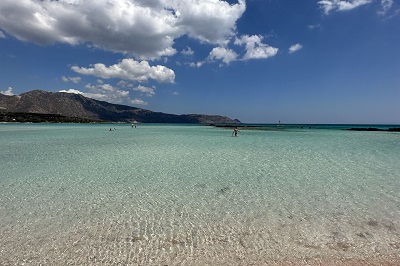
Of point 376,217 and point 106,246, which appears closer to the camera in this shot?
point 106,246

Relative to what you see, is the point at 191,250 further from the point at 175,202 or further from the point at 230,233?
the point at 175,202

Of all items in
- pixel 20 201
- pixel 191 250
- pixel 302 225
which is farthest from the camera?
pixel 20 201

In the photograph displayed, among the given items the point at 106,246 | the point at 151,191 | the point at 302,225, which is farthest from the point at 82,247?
the point at 302,225

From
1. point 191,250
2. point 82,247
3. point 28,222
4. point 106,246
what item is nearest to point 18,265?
point 82,247

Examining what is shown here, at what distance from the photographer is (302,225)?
8.00 m

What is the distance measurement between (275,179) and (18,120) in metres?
209

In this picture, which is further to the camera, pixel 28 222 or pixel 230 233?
pixel 28 222

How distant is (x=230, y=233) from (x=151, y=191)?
17.7ft

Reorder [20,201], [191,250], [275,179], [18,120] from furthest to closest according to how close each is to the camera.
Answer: [18,120] → [275,179] → [20,201] → [191,250]

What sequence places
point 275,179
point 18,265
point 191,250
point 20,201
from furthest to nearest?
1. point 275,179
2. point 20,201
3. point 191,250
4. point 18,265

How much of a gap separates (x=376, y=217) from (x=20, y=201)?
529 inches

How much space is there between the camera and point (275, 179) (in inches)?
555

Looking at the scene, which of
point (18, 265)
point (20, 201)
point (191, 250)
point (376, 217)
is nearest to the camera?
point (18, 265)

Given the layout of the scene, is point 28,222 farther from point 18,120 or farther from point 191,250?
point 18,120
